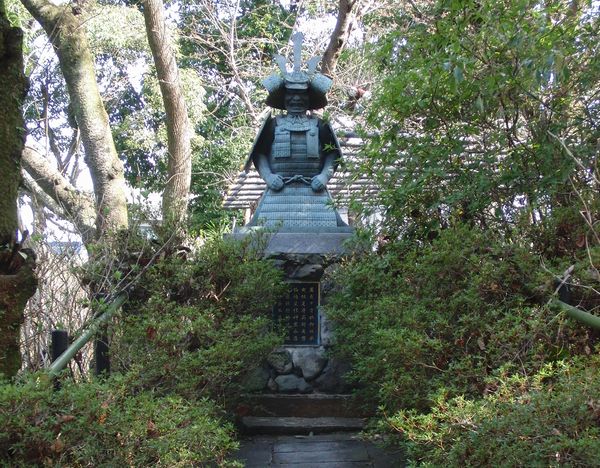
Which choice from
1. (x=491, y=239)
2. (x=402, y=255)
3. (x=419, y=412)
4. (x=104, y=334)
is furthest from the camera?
(x=402, y=255)

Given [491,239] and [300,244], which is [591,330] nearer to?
[491,239]

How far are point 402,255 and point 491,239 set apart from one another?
36.6 inches

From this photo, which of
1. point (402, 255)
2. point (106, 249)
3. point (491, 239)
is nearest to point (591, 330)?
point (491, 239)

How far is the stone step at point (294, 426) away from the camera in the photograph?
5168mm

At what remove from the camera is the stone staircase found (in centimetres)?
518

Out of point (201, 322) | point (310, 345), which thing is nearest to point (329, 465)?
point (201, 322)

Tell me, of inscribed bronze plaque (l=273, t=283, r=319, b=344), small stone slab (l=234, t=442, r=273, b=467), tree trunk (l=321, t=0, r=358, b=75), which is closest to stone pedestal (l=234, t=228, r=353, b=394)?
inscribed bronze plaque (l=273, t=283, r=319, b=344)

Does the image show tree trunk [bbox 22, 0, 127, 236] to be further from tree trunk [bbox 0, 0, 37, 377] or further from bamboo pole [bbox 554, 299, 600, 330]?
bamboo pole [bbox 554, 299, 600, 330]

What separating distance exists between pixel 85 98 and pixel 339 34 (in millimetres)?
4286

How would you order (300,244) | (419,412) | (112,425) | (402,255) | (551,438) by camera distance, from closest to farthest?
(551,438)
(112,425)
(419,412)
(402,255)
(300,244)

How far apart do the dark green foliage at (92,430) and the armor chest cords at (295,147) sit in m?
3.88

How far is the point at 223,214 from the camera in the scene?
1641cm

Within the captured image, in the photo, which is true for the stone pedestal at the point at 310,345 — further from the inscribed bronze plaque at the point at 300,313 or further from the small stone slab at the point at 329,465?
the small stone slab at the point at 329,465

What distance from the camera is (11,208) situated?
Result: 3.35 metres
